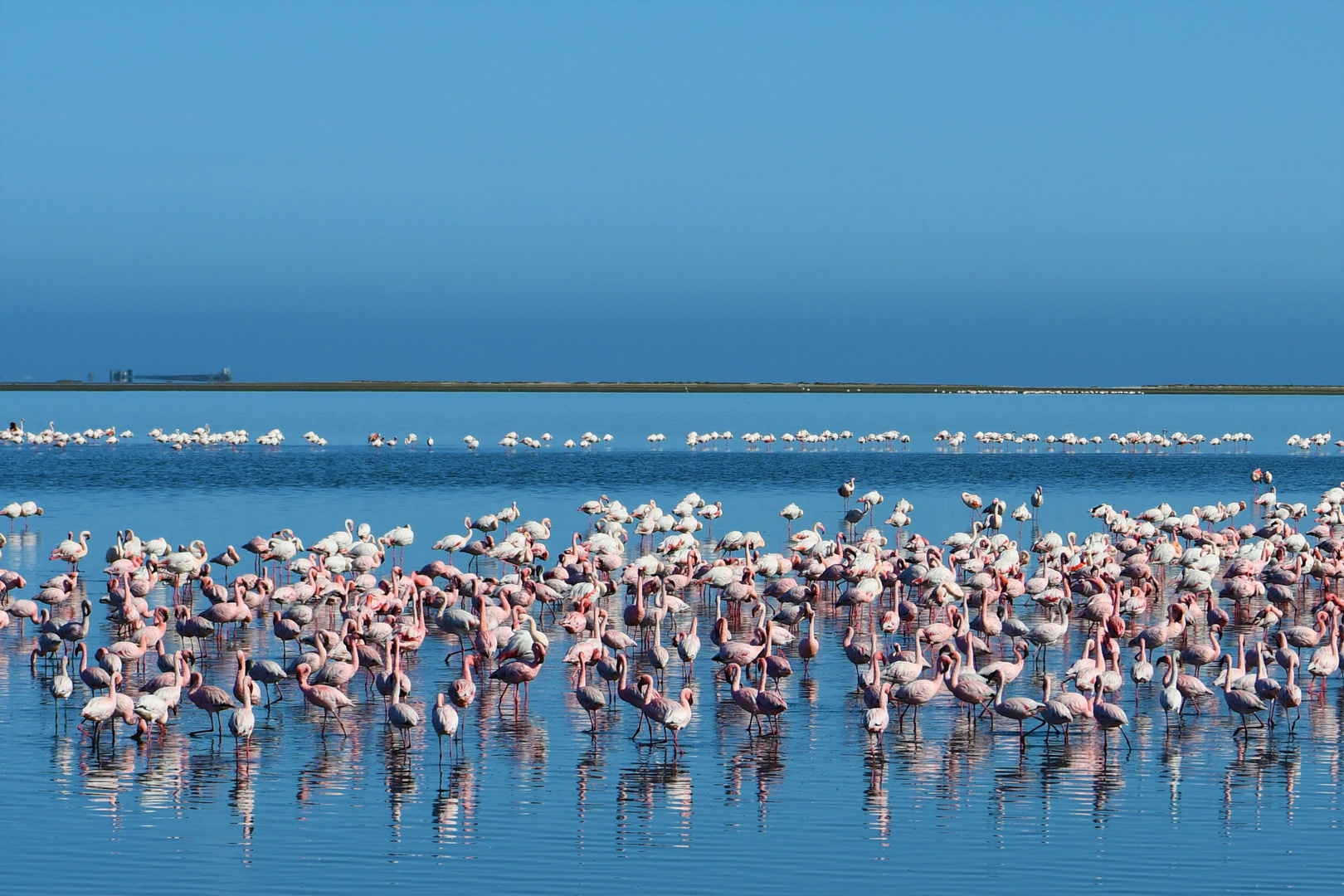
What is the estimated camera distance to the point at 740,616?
23828mm

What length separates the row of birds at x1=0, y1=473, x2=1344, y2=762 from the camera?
1608 centimetres

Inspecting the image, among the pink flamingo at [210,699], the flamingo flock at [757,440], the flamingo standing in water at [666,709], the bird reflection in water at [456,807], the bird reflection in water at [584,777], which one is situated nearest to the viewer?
the bird reflection in water at [456,807]

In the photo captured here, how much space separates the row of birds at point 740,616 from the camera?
16.1 m

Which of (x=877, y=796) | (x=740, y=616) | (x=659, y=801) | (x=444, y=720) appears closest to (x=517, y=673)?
(x=444, y=720)

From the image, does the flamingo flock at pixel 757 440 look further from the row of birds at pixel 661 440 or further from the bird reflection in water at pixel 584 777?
the bird reflection in water at pixel 584 777

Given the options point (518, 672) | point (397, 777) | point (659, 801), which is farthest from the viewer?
point (518, 672)

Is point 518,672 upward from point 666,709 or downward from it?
upward

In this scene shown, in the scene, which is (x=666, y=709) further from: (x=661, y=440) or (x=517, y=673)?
(x=661, y=440)

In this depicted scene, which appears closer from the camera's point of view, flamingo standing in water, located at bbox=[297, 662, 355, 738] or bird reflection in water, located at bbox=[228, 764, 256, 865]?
bird reflection in water, located at bbox=[228, 764, 256, 865]

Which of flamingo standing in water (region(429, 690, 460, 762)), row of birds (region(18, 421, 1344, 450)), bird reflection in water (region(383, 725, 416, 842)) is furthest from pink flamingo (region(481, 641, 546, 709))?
row of birds (region(18, 421, 1344, 450))

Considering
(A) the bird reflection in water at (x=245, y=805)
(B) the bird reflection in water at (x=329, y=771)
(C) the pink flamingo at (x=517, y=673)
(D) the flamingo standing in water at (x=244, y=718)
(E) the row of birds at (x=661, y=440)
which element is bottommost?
(A) the bird reflection in water at (x=245, y=805)

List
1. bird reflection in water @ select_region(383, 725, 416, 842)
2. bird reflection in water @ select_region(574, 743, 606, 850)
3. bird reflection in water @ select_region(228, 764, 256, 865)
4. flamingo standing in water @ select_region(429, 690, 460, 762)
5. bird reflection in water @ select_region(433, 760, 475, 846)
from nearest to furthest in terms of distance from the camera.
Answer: bird reflection in water @ select_region(228, 764, 256, 865) < bird reflection in water @ select_region(433, 760, 475, 846) < bird reflection in water @ select_region(574, 743, 606, 850) < bird reflection in water @ select_region(383, 725, 416, 842) < flamingo standing in water @ select_region(429, 690, 460, 762)

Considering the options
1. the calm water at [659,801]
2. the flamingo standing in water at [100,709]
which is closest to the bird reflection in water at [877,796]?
the calm water at [659,801]

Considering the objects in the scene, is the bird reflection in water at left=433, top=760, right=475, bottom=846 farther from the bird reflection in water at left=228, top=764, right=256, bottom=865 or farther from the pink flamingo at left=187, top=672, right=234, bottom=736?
the pink flamingo at left=187, top=672, right=234, bottom=736
